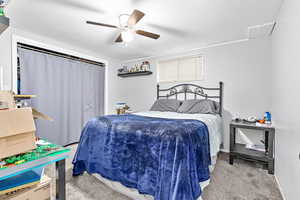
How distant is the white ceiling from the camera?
1.87m

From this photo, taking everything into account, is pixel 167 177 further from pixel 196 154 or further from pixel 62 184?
pixel 62 184

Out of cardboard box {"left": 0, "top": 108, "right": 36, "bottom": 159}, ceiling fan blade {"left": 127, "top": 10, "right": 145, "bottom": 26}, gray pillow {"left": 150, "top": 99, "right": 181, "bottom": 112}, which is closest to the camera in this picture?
cardboard box {"left": 0, "top": 108, "right": 36, "bottom": 159}

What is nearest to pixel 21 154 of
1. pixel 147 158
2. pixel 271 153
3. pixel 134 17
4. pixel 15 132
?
pixel 15 132

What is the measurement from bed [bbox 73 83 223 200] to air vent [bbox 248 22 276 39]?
80.4 inches

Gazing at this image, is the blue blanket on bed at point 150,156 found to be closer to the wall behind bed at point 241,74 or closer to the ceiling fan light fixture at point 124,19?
the ceiling fan light fixture at point 124,19

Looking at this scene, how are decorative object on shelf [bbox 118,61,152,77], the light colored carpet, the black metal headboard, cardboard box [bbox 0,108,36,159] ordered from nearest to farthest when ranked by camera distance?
1. cardboard box [bbox 0,108,36,159]
2. the light colored carpet
3. the black metal headboard
4. decorative object on shelf [bbox 118,61,152,77]

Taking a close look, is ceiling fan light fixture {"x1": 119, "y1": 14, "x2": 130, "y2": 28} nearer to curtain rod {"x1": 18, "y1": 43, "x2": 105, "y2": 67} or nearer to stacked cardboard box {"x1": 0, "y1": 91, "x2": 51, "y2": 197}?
stacked cardboard box {"x1": 0, "y1": 91, "x2": 51, "y2": 197}

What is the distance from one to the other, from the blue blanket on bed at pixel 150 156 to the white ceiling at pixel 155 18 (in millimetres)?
1582

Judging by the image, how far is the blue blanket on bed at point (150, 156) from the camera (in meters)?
1.26

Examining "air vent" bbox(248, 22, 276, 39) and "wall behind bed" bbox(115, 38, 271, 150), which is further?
"wall behind bed" bbox(115, 38, 271, 150)

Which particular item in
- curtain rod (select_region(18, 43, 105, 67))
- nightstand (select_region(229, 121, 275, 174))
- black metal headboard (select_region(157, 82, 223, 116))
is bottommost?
nightstand (select_region(229, 121, 275, 174))

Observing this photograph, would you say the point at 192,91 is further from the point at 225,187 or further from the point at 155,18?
the point at 225,187

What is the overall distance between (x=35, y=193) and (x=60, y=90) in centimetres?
271

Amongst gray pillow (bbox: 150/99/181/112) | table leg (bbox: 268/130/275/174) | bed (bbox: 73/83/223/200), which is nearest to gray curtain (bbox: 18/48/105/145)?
bed (bbox: 73/83/223/200)
